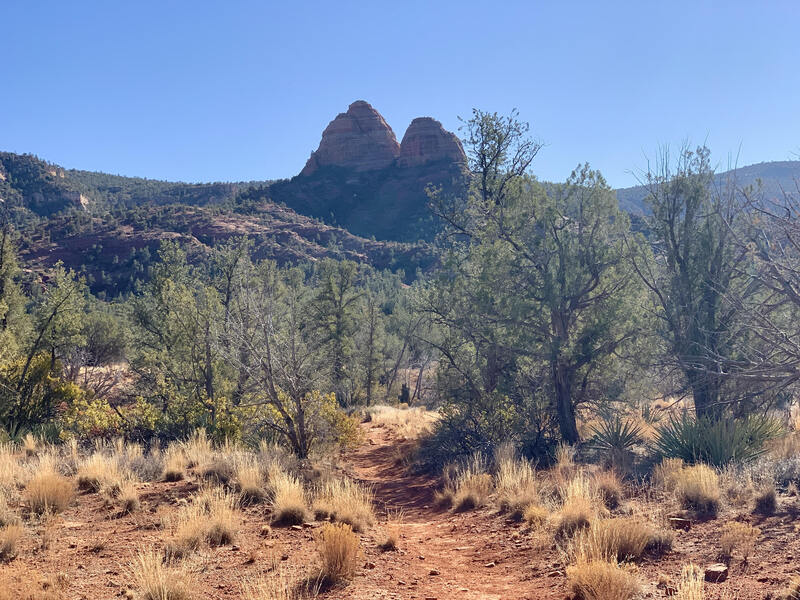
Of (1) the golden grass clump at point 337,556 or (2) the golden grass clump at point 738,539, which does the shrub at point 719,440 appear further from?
(1) the golden grass clump at point 337,556

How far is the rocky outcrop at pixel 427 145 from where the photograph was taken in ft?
398

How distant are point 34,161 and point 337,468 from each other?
117961mm

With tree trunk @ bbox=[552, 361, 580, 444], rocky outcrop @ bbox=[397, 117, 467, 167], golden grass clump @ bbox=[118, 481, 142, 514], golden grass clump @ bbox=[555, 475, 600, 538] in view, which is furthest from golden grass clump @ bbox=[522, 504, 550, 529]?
rocky outcrop @ bbox=[397, 117, 467, 167]

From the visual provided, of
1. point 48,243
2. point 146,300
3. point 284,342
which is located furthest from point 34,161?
point 284,342

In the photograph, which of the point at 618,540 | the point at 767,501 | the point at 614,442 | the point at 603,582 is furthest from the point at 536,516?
the point at 614,442

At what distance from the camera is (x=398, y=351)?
3712 cm

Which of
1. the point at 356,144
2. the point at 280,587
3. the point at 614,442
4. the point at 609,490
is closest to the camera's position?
the point at 280,587

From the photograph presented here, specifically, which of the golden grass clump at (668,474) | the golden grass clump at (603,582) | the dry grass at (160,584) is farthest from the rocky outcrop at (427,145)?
the dry grass at (160,584)

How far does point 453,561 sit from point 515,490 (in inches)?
87.1

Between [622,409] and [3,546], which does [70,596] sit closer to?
[3,546]

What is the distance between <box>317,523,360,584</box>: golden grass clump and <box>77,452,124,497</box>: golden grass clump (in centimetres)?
355

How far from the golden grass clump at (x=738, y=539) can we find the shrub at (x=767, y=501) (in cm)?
77

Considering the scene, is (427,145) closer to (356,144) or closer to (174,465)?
(356,144)

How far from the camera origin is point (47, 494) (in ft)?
20.9
